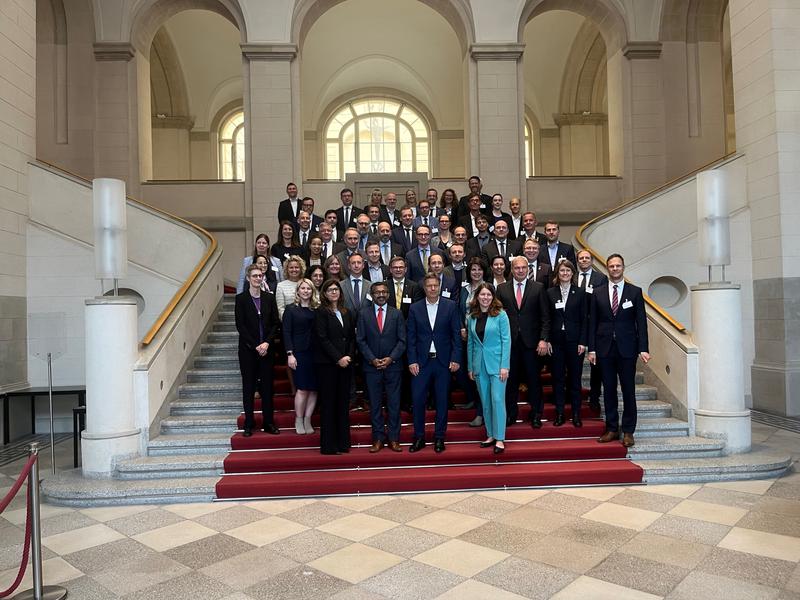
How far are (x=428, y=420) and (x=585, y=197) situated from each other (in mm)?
7874

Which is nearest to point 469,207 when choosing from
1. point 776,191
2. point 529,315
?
point 529,315

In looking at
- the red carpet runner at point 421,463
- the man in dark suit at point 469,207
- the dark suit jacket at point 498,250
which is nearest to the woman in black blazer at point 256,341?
the red carpet runner at point 421,463

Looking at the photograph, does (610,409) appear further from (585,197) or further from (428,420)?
(585,197)

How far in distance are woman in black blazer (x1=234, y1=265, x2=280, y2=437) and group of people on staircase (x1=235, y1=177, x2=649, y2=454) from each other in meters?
0.01

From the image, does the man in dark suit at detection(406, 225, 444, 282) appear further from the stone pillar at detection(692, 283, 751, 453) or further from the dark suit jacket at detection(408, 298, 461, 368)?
the stone pillar at detection(692, 283, 751, 453)

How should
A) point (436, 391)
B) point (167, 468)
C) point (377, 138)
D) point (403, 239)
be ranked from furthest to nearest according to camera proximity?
point (377, 138) < point (403, 239) < point (436, 391) < point (167, 468)

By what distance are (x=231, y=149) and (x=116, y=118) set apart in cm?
779

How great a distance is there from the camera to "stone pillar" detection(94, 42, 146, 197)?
1233 centimetres

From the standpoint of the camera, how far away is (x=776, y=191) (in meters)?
8.53

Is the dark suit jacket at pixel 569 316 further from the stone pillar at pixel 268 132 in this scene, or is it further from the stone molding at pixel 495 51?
the stone molding at pixel 495 51

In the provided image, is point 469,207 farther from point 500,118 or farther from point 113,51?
point 113,51

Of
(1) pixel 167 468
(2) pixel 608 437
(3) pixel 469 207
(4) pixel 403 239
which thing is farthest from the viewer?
(3) pixel 469 207

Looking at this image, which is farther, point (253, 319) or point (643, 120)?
point (643, 120)

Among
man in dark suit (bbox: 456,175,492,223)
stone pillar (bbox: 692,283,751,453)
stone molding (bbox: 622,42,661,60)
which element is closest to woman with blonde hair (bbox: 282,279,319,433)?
man in dark suit (bbox: 456,175,492,223)
